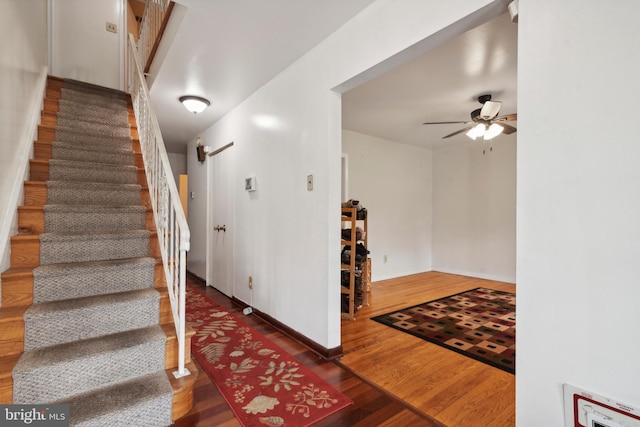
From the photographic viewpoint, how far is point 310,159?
7.92 ft

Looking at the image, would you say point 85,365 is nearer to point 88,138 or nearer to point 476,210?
point 88,138

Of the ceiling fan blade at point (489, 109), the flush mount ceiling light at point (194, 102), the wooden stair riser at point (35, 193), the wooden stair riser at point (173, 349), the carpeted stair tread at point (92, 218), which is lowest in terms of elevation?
the wooden stair riser at point (173, 349)

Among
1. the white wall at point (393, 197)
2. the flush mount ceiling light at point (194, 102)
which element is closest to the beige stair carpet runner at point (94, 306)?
the flush mount ceiling light at point (194, 102)

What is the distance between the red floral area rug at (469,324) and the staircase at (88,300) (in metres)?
2.06

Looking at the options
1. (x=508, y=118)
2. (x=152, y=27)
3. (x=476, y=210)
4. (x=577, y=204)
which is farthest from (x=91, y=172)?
(x=476, y=210)

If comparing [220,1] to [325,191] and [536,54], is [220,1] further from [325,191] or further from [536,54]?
[536,54]

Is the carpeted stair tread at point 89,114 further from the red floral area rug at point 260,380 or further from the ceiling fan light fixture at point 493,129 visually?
the ceiling fan light fixture at point 493,129

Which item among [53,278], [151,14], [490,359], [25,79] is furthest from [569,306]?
[151,14]

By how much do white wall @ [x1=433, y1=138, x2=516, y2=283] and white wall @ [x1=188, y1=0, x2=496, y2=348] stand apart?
12.6 ft

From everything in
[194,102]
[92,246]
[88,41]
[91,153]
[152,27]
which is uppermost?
[88,41]

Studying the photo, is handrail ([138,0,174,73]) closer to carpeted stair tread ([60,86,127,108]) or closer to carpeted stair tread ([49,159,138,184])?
carpeted stair tread ([60,86,127,108])

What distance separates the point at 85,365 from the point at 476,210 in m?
5.46

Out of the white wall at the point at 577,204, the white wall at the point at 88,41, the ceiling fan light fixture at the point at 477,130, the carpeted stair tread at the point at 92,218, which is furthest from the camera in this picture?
the white wall at the point at 88,41

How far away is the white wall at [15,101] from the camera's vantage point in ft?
5.83
